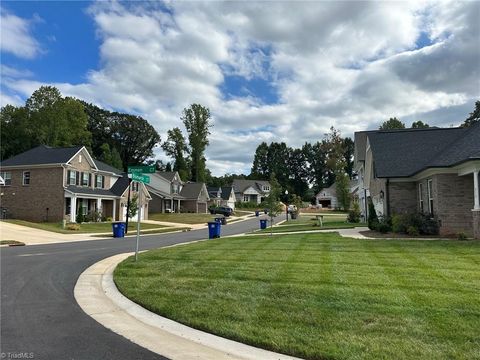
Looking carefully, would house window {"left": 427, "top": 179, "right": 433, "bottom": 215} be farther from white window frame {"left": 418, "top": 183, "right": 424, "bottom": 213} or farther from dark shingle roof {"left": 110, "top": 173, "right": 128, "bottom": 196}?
dark shingle roof {"left": 110, "top": 173, "right": 128, "bottom": 196}

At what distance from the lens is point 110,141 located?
89938 millimetres

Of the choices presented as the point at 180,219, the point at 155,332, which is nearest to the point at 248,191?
the point at 180,219

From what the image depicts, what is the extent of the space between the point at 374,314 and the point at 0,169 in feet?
139

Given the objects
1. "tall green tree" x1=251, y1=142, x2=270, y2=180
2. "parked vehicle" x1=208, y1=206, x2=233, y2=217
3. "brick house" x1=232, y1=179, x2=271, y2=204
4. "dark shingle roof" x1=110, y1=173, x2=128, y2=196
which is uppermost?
"tall green tree" x1=251, y1=142, x2=270, y2=180

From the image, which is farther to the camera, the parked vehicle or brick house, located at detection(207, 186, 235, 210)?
brick house, located at detection(207, 186, 235, 210)

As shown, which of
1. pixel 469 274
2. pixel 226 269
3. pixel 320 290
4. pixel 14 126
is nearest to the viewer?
pixel 320 290

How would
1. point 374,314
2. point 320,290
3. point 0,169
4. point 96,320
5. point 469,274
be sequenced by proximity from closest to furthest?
point 374,314
point 96,320
point 320,290
point 469,274
point 0,169

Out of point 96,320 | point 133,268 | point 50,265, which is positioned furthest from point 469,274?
point 50,265

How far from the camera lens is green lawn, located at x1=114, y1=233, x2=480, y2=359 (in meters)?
5.16

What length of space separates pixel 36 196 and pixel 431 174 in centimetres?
3416

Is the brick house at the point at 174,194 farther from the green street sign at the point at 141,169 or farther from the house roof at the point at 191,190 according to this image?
the green street sign at the point at 141,169

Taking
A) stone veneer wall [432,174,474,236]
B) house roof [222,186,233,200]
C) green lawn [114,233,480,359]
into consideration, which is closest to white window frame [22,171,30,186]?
green lawn [114,233,480,359]

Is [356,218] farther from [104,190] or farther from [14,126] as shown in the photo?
[14,126]

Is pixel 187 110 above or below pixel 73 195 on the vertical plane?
above
